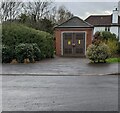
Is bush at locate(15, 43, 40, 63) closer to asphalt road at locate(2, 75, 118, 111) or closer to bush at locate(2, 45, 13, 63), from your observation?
bush at locate(2, 45, 13, 63)

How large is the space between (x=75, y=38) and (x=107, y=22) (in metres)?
22.8

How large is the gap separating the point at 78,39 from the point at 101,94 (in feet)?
63.1

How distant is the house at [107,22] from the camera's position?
46594mm

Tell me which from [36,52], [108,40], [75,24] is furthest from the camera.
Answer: [108,40]

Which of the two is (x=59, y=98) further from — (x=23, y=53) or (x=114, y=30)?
(x=114, y=30)

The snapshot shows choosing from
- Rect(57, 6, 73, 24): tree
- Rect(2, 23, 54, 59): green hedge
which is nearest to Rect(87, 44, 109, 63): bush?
Rect(2, 23, 54, 59): green hedge

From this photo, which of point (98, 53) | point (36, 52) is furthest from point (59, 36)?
point (98, 53)

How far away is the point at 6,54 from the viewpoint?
65.6ft

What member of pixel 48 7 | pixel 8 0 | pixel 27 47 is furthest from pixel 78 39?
pixel 48 7

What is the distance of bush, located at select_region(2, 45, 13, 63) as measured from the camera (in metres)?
19.9

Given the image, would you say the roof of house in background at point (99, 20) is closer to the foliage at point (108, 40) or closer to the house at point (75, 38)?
the foliage at point (108, 40)

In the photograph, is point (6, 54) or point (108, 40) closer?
point (6, 54)

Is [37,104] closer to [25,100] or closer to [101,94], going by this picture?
[25,100]

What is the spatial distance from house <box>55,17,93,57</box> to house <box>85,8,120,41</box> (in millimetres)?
19371
